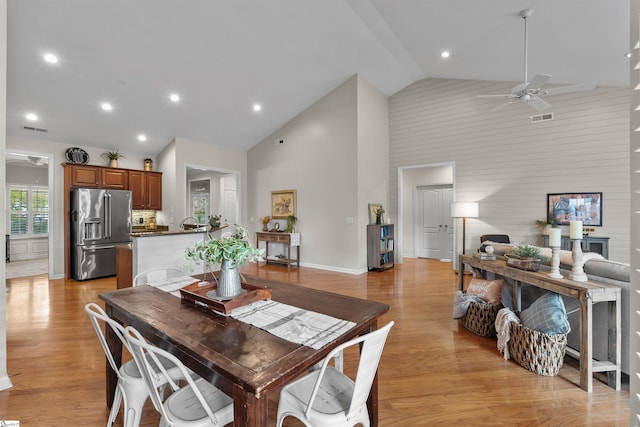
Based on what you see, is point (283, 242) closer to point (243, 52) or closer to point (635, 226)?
point (243, 52)

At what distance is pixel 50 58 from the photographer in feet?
12.4

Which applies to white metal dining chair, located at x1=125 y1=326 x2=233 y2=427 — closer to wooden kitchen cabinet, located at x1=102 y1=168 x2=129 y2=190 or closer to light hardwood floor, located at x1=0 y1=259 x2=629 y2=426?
light hardwood floor, located at x1=0 y1=259 x2=629 y2=426

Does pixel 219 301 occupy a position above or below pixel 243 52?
below

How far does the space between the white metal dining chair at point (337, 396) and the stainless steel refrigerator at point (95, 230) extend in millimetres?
5556

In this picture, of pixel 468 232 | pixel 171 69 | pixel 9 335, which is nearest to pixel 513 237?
pixel 468 232

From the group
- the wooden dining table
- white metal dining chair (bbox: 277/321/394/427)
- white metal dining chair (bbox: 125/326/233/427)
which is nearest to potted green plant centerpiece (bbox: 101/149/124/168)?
the wooden dining table

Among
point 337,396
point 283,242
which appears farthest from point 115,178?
point 337,396

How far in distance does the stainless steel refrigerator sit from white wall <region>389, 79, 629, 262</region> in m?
5.74

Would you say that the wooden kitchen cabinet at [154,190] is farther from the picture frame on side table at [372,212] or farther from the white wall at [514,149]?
the white wall at [514,149]

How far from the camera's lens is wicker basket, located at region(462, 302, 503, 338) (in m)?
2.85

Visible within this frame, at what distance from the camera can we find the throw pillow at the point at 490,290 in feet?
9.96

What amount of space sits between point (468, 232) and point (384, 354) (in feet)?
14.5

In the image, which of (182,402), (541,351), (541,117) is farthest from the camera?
(541,117)

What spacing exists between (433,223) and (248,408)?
24.0 ft
